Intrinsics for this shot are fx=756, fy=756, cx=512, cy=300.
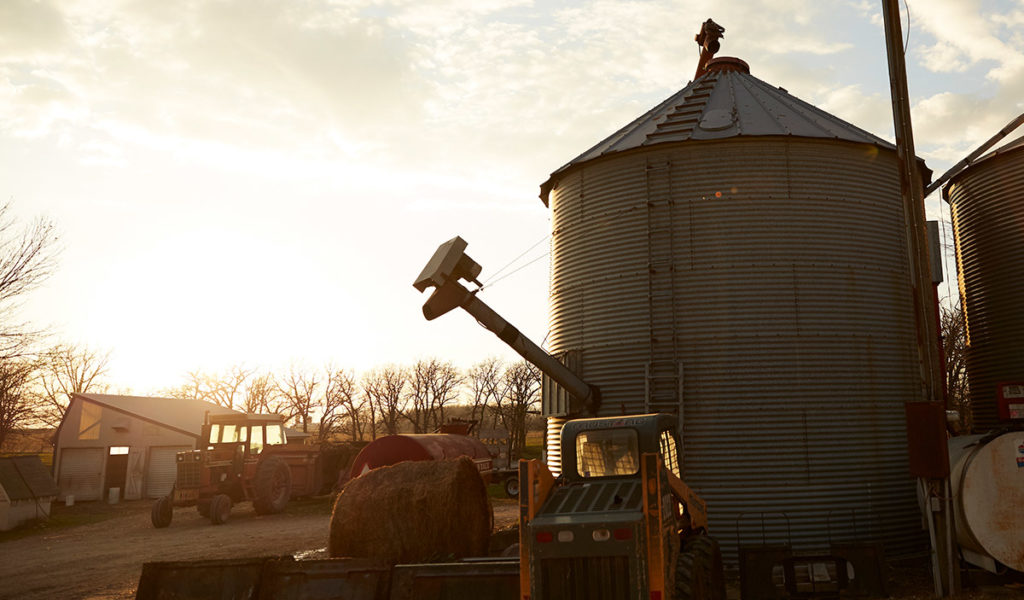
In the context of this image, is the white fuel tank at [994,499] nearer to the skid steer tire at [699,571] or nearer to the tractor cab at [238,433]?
the skid steer tire at [699,571]

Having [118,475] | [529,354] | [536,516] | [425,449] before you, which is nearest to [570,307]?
[529,354]

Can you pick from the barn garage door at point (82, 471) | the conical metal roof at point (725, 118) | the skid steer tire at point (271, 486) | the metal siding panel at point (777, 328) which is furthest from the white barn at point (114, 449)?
the metal siding panel at point (777, 328)

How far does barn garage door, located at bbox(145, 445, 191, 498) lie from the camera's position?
113 ft

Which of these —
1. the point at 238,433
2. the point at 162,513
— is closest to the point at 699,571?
the point at 162,513

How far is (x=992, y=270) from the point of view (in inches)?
666

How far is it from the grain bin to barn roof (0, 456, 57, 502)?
2609cm

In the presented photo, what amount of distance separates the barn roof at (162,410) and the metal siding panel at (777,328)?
24.4 metres

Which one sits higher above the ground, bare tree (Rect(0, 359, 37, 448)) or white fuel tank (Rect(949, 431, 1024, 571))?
bare tree (Rect(0, 359, 37, 448))

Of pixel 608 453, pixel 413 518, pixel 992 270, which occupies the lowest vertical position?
pixel 413 518

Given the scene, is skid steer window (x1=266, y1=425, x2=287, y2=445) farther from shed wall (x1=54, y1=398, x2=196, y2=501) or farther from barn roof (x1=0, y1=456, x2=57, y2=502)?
shed wall (x1=54, y1=398, x2=196, y2=501)

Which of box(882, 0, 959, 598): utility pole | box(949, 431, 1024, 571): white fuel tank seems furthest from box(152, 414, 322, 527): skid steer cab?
box(949, 431, 1024, 571): white fuel tank

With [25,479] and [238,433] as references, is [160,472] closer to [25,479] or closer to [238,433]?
[25,479]

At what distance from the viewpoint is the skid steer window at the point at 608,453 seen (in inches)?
341

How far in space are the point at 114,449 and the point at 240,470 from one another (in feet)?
47.2
